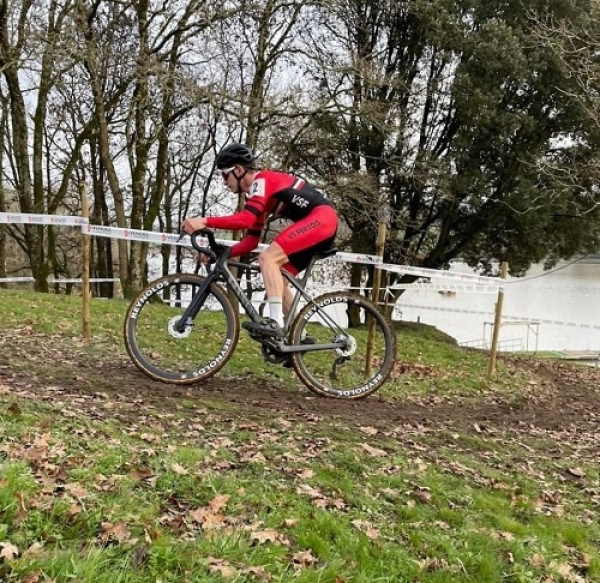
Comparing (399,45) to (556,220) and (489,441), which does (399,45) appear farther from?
(489,441)

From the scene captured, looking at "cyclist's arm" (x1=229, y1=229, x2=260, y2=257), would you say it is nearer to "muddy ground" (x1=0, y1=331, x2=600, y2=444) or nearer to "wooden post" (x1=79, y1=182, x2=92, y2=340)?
"muddy ground" (x1=0, y1=331, x2=600, y2=444)

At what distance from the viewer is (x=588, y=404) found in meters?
8.32

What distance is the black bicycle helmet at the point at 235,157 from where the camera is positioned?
4.95 m

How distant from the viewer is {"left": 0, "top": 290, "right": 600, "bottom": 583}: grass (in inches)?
89.6

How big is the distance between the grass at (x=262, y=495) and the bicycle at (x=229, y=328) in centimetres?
49

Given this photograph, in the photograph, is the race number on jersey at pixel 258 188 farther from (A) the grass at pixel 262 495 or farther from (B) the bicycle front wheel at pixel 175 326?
(A) the grass at pixel 262 495

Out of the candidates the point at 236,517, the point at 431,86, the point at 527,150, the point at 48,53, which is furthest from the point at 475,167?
the point at 236,517

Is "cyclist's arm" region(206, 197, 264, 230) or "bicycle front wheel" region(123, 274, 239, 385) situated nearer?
"cyclist's arm" region(206, 197, 264, 230)

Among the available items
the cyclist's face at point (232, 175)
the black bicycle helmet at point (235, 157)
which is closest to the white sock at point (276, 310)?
the cyclist's face at point (232, 175)

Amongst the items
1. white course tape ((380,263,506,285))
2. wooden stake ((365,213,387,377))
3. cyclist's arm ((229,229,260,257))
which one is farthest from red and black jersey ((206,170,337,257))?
white course tape ((380,263,506,285))

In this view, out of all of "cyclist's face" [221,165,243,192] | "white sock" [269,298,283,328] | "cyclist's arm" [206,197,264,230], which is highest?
"cyclist's face" [221,165,243,192]

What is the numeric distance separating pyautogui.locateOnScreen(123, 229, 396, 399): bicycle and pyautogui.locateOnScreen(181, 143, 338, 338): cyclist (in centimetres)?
15

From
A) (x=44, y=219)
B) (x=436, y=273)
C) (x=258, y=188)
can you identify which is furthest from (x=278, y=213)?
(x=436, y=273)

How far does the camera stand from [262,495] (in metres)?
3.01
